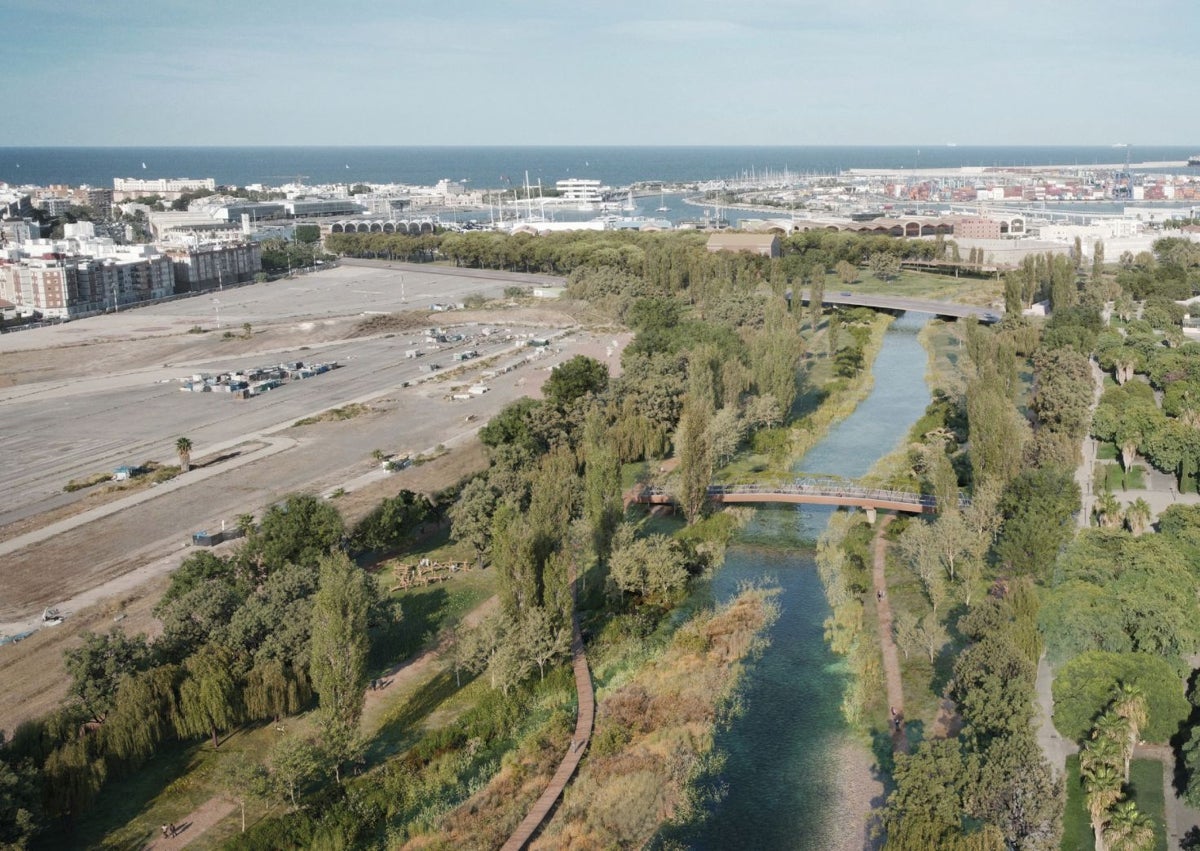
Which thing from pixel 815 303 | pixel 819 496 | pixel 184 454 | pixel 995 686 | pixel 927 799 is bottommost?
pixel 927 799

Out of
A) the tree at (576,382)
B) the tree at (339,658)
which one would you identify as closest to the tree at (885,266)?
the tree at (576,382)

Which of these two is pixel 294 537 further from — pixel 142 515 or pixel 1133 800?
pixel 1133 800

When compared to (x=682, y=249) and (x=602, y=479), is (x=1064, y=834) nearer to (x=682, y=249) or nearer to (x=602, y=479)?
(x=602, y=479)

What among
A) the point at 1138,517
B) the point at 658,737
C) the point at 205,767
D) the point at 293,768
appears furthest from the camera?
the point at 1138,517

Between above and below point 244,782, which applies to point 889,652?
below

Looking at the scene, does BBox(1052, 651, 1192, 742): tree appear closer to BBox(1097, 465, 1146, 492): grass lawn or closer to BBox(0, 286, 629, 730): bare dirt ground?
BBox(1097, 465, 1146, 492): grass lawn

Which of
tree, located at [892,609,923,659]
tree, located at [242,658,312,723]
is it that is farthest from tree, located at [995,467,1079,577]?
tree, located at [242,658,312,723]

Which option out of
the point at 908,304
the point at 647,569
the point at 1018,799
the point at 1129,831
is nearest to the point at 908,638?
the point at 647,569
